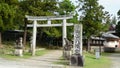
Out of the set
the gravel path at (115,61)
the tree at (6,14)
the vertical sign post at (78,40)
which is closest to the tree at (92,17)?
the gravel path at (115,61)

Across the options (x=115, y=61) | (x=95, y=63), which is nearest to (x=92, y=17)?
(x=115, y=61)

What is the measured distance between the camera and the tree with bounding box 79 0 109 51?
53.0 metres

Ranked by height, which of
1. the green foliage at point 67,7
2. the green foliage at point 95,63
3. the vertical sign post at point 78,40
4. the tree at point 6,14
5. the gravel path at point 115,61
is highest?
the green foliage at point 67,7

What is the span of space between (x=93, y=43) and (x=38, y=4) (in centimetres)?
3432

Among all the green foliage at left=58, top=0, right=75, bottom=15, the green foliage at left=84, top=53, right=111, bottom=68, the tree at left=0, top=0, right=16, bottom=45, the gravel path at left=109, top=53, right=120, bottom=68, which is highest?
the green foliage at left=58, top=0, right=75, bottom=15

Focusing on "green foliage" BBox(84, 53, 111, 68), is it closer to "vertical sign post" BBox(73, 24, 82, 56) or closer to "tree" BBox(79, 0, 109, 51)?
"vertical sign post" BBox(73, 24, 82, 56)

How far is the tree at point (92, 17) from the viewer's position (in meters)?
53.0

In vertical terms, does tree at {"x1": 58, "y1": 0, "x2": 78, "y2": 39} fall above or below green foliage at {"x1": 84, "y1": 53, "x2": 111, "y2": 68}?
above

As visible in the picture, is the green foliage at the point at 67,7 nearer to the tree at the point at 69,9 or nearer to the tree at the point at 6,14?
the tree at the point at 69,9

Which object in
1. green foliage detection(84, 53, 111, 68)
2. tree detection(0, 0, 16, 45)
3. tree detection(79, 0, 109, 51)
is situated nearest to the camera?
green foliage detection(84, 53, 111, 68)

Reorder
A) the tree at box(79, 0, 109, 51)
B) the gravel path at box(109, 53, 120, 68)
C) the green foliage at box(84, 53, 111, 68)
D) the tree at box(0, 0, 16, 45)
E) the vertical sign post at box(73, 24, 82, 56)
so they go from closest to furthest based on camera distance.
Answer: the vertical sign post at box(73, 24, 82, 56)
the green foliage at box(84, 53, 111, 68)
the gravel path at box(109, 53, 120, 68)
the tree at box(0, 0, 16, 45)
the tree at box(79, 0, 109, 51)

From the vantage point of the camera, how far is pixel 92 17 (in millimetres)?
53312

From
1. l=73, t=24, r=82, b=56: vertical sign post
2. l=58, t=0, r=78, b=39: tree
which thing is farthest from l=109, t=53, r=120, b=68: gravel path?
l=58, t=0, r=78, b=39: tree

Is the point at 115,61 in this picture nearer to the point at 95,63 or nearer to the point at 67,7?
the point at 95,63
